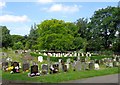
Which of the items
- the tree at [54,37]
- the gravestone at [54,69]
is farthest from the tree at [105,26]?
the gravestone at [54,69]

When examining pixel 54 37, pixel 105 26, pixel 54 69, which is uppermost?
pixel 105 26

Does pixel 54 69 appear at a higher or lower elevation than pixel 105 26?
lower

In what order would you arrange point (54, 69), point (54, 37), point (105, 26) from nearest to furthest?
1. point (54, 69)
2. point (54, 37)
3. point (105, 26)

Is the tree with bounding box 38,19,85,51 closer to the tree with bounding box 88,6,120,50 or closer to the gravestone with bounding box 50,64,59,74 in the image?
the tree with bounding box 88,6,120,50

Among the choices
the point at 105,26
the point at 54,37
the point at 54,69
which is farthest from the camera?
the point at 105,26

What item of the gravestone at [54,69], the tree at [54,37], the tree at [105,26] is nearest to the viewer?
the gravestone at [54,69]

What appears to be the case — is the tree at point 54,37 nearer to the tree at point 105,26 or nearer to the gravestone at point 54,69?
the tree at point 105,26

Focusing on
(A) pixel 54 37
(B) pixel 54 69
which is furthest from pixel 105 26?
(B) pixel 54 69

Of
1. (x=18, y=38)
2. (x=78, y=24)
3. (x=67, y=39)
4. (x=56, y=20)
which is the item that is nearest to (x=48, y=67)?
(x=67, y=39)

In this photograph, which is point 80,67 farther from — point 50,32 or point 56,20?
point 56,20

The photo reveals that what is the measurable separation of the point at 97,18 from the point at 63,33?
14205 mm

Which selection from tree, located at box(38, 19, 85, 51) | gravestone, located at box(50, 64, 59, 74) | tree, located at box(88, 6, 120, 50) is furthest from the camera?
tree, located at box(88, 6, 120, 50)

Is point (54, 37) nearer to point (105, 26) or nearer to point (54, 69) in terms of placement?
point (105, 26)

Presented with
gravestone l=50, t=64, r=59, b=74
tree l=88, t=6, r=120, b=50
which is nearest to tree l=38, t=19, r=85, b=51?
tree l=88, t=6, r=120, b=50
